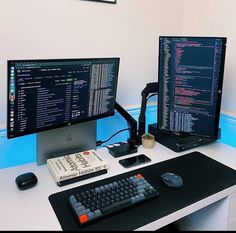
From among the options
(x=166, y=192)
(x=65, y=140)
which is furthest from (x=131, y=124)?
(x=166, y=192)

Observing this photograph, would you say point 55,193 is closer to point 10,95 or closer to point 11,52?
point 10,95

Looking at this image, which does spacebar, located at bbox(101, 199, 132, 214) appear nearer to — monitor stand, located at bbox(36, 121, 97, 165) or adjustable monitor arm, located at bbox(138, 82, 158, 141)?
monitor stand, located at bbox(36, 121, 97, 165)

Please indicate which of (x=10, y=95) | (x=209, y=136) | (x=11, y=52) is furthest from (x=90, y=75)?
(x=209, y=136)

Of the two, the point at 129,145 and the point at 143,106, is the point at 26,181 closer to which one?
the point at 129,145

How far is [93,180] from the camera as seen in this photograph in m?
1.05

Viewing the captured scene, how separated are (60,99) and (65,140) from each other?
24cm

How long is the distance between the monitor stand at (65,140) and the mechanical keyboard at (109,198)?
30cm

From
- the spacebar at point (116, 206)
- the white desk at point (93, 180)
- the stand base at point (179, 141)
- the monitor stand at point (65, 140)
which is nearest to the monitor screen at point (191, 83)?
the stand base at point (179, 141)

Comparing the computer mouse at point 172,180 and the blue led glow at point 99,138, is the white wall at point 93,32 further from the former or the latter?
the computer mouse at point 172,180

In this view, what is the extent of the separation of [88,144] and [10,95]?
485 mm

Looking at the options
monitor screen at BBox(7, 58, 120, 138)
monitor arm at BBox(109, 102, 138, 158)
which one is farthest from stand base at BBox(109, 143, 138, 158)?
monitor screen at BBox(7, 58, 120, 138)

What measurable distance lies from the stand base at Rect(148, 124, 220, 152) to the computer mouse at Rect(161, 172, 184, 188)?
273mm

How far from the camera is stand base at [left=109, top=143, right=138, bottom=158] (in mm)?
1268

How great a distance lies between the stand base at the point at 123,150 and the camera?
1268 millimetres
